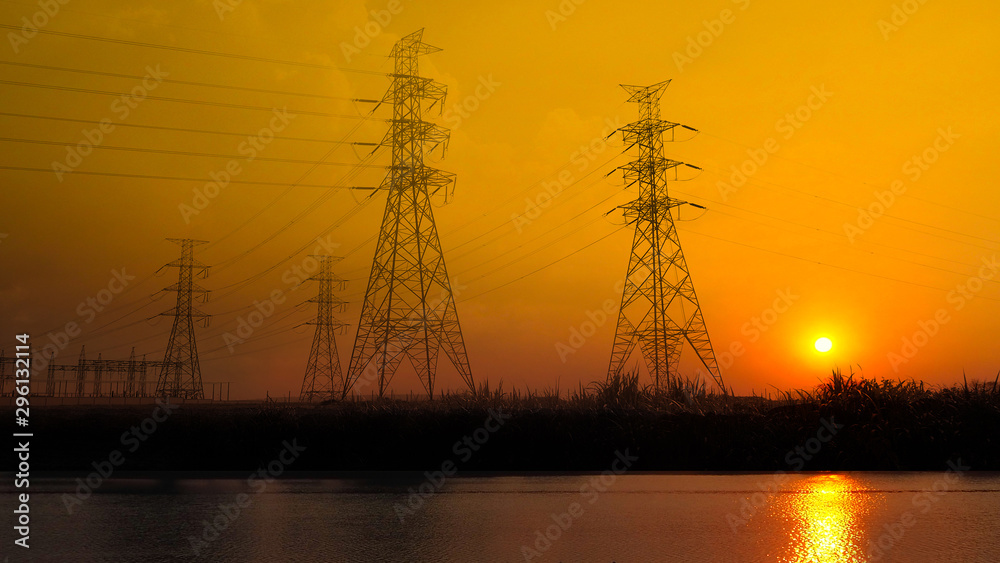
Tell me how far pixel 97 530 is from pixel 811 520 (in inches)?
339

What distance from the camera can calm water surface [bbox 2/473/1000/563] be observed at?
28.3ft

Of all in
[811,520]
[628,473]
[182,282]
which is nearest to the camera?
[811,520]

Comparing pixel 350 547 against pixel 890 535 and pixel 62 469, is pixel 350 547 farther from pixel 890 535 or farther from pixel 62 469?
pixel 62 469

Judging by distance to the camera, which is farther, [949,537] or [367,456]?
[367,456]

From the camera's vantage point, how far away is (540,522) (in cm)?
1054

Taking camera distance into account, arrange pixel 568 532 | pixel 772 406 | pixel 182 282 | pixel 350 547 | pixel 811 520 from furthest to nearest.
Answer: pixel 182 282 < pixel 772 406 < pixel 811 520 < pixel 568 532 < pixel 350 547

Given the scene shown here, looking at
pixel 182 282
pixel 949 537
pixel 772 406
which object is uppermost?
pixel 182 282

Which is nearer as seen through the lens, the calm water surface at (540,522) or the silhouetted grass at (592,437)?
the calm water surface at (540,522)

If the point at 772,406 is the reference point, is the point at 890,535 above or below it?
below

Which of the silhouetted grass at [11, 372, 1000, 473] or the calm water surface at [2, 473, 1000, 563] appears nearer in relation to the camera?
the calm water surface at [2, 473, 1000, 563]

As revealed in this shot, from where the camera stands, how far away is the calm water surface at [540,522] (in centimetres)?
862

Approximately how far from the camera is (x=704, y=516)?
35.8 feet

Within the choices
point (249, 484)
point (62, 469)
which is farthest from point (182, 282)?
point (249, 484)

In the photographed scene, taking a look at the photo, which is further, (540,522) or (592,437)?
(592,437)
